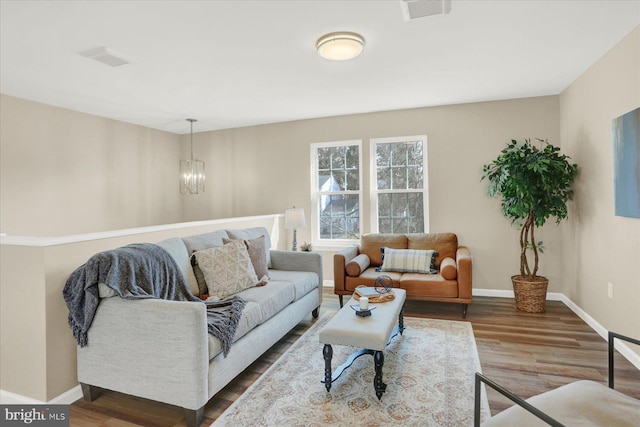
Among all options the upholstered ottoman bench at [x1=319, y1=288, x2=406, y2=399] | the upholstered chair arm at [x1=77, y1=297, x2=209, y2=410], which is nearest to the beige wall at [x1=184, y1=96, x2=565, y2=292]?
the upholstered ottoman bench at [x1=319, y1=288, x2=406, y2=399]

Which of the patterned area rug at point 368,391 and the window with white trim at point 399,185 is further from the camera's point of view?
the window with white trim at point 399,185

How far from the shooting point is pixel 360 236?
507 cm

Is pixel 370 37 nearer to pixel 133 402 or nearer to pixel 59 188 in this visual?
pixel 133 402

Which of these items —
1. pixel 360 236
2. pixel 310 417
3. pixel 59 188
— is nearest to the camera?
pixel 310 417

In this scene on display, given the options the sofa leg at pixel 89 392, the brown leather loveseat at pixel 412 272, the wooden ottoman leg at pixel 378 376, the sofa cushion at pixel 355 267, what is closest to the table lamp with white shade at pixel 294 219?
the brown leather loveseat at pixel 412 272

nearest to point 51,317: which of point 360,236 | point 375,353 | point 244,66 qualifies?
point 375,353

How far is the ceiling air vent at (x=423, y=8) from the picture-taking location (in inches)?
84.8

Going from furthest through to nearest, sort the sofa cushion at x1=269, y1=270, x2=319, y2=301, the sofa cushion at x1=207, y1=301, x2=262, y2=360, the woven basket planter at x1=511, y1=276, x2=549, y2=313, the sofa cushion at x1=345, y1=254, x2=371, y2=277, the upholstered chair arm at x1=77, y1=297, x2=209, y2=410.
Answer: the sofa cushion at x1=345, y1=254, x2=371, y2=277, the woven basket planter at x1=511, y1=276, x2=549, y2=313, the sofa cushion at x1=269, y1=270, x2=319, y2=301, the sofa cushion at x1=207, y1=301, x2=262, y2=360, the upholstered chair arm at x1=77, y1=297, x2=209, y2=410

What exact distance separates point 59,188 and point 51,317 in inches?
108

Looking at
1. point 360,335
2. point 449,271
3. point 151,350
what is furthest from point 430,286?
point 151,350

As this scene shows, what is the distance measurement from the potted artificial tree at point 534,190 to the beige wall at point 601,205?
0.19m

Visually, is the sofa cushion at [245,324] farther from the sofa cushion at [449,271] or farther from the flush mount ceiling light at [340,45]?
the sofa cushion at [449,271]

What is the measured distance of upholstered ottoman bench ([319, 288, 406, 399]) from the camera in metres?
2.17

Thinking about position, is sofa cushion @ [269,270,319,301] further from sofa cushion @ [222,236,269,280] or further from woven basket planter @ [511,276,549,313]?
woven basket planter @ [511,276,549,313]
